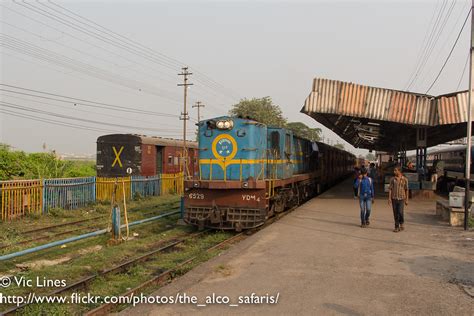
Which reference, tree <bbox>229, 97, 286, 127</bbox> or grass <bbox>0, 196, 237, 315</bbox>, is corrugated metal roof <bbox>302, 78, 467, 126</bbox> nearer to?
grass <bbox>0, 196, 237, 315</bbox>

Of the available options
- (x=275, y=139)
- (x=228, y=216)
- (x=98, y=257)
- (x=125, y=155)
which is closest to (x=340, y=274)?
(x=228, y=216)

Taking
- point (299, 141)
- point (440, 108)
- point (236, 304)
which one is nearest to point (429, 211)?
point (440, 108)

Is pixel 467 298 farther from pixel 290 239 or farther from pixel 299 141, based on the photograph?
pixel 299 141

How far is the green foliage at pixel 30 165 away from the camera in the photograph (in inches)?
798

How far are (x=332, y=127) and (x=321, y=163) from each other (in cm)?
382

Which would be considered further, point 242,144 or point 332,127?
point 332,127

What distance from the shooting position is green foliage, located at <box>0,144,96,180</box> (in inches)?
798

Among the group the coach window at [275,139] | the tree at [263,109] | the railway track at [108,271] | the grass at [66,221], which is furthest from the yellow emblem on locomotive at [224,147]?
the tree at [263,109]

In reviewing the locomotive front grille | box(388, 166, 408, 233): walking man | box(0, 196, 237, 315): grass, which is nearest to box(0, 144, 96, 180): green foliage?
box(0, 196, 237, 315): grass

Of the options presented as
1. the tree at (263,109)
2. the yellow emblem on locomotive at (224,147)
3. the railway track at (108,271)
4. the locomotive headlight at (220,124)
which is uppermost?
the tree at (263,109)

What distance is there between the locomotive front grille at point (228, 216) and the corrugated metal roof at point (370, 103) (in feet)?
25.2

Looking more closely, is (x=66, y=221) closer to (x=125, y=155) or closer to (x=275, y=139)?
(x=275, y=139)

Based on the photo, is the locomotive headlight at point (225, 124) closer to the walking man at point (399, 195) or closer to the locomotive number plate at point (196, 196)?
the locomotive number plate at point (196, 196)

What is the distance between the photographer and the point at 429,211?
51.6 ft
